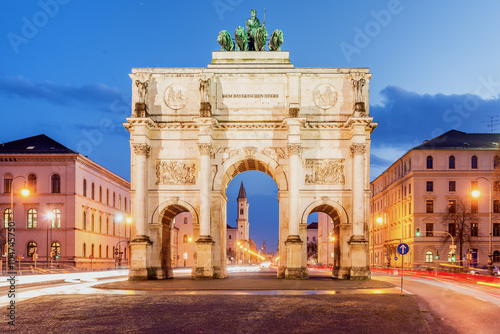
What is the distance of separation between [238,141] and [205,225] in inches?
221

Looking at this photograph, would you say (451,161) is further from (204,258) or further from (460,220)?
(204,258)

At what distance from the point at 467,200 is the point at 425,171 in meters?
5.88

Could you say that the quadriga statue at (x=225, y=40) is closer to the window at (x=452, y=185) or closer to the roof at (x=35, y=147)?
the roof at (x=35, y=147)

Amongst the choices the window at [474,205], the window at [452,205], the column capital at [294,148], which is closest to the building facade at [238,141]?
the column capital at [294,148]

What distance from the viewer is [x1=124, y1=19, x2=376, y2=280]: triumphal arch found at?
118 feet

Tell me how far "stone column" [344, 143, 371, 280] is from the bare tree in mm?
37369

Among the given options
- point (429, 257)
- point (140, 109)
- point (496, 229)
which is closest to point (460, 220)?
point (496, 229)

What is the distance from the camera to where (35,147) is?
207 ft

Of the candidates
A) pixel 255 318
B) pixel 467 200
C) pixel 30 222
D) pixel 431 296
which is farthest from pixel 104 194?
pixel 255 318

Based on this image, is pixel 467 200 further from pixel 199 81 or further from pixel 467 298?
pixel 467 298

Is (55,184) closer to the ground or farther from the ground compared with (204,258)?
farther from the ground

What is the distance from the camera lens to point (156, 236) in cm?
3641

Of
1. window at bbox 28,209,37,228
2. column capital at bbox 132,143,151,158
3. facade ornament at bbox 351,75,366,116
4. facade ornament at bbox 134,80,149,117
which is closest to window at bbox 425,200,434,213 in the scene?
facade ornament at bbox 351,75,366,116

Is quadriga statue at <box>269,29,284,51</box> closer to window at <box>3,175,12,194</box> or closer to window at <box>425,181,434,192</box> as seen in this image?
window at <box>3,175,12,194</box>
